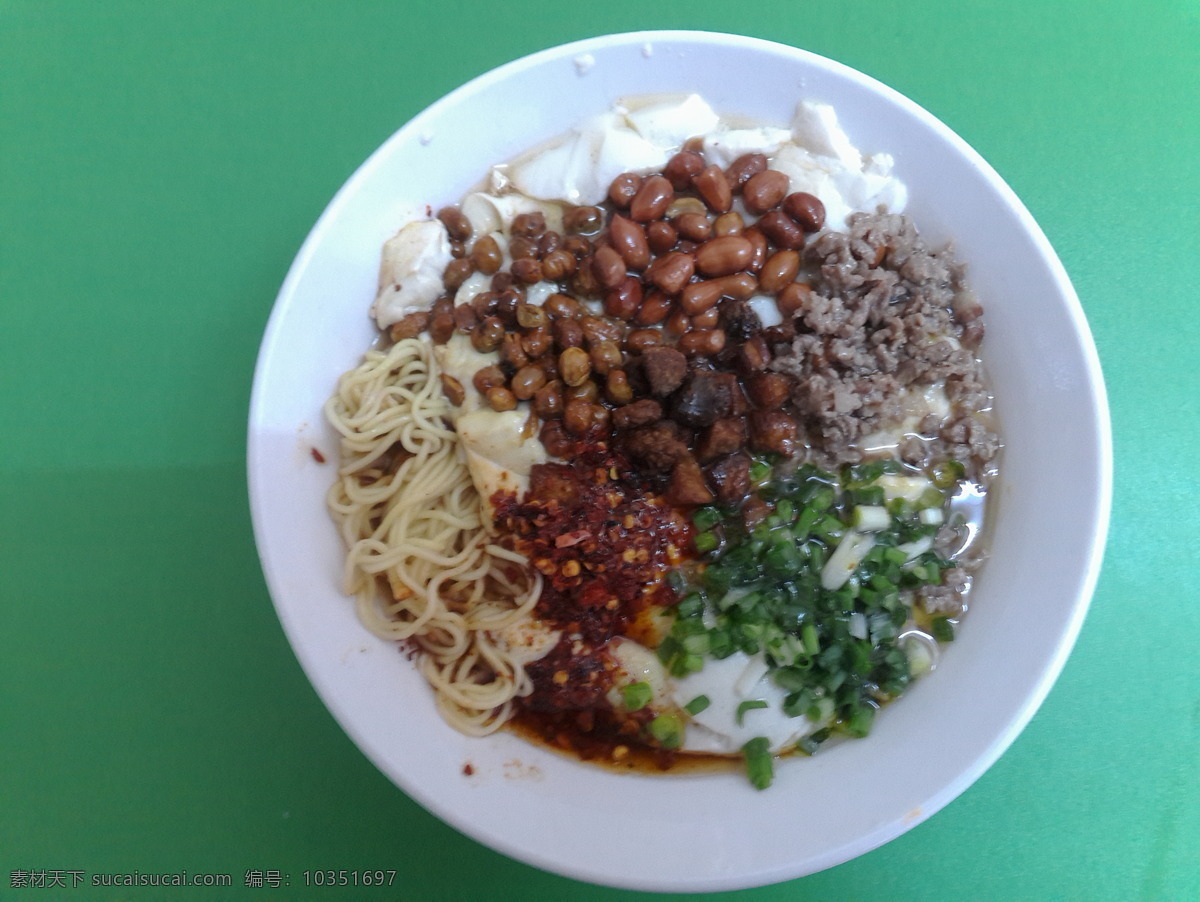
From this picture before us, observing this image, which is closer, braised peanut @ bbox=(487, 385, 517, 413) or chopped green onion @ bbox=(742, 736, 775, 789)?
chopped green onion @ bbox=(742, 736, 775, 789)

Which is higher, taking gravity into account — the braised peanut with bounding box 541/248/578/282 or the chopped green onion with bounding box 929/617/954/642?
the braised peanut with bounding box 541/248/578/282

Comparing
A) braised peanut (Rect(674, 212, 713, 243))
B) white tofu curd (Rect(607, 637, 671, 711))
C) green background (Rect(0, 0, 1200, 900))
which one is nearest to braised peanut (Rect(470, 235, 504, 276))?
braised peanut (Rect(674, 212, 713, 243))

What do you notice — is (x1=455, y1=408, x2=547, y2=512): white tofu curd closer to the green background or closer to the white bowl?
the white bowl

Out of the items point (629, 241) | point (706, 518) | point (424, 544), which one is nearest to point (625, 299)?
point (629, 241)

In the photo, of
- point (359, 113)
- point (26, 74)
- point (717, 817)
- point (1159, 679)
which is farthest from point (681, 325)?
point (26, 74)

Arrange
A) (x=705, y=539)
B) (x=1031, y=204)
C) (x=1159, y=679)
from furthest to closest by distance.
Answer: (x=1031, y=204), (x=1159, y=679), (x=705, y=539)

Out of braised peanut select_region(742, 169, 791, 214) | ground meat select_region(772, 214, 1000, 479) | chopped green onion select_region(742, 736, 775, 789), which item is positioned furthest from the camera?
braised peanut select_region(742, 169, 791, 214)

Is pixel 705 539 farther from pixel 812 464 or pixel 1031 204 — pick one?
pixel 1031 204

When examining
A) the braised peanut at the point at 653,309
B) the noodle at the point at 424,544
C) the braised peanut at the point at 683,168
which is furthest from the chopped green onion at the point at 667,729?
the braised peanut at the point at 683,168
